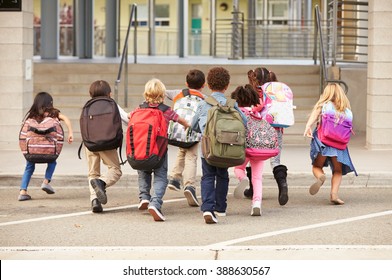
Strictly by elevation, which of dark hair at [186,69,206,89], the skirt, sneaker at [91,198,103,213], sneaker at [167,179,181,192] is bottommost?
sneaker at [91,198,103,213]

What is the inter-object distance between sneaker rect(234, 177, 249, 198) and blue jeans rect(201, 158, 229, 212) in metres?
1.29

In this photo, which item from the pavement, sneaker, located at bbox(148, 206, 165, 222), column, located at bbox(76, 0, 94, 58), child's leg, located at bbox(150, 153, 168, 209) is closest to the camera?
the pavement

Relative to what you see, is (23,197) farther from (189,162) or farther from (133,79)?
(133,79)

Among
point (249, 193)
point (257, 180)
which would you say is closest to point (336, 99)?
point (257, 180)

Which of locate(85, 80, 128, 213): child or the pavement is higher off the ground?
locate(85, 80, 128, 213): child

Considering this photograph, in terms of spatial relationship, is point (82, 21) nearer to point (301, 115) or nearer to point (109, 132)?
point (301, 115)

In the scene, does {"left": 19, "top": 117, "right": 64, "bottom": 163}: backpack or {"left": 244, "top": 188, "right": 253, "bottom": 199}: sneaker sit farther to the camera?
{"left": 244, "top": 188, "right": 253, "bottom": 199}: sneaker

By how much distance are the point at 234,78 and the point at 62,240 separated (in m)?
12.3

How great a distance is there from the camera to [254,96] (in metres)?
12.2

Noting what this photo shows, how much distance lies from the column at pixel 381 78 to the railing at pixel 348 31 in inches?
110

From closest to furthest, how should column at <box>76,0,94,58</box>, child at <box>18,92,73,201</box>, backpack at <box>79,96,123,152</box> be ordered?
backpack at <box>79,96,123,152</box> < child at <box>18,92,73,201</box> < column at <box>76,0,94,58</box>

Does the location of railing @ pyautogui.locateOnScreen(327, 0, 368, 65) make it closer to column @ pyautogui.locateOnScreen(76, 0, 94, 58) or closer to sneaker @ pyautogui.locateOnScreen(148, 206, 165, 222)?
column @ pyautogui.locateOnScreen(76, 0, 94, 58)

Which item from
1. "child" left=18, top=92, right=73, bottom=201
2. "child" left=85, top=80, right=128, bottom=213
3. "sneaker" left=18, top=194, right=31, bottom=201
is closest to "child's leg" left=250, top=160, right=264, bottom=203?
"child" left=85, top=80, right=128, bottom=213

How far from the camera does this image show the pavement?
9.75 metres
